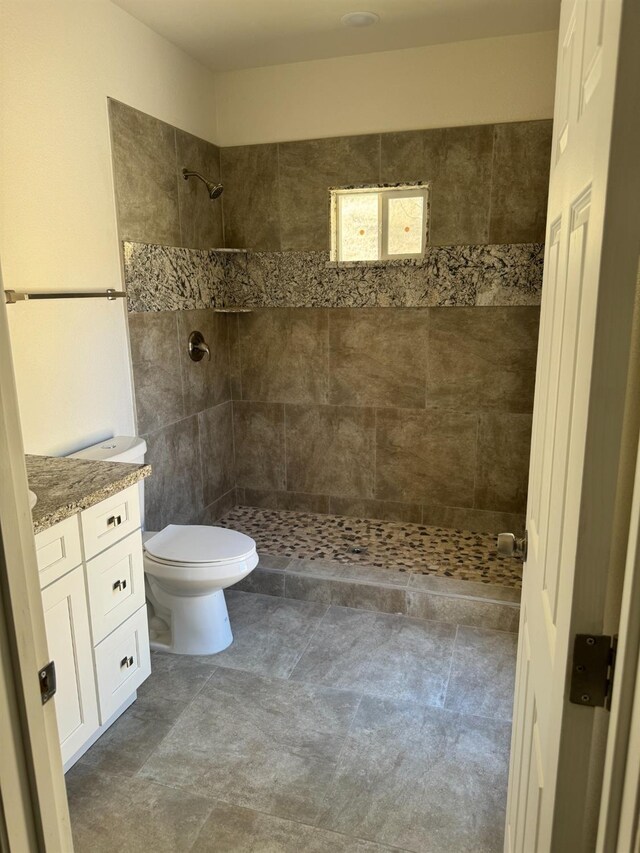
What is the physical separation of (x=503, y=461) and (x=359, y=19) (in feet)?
7.67

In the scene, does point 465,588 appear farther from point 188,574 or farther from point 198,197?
point 198,197

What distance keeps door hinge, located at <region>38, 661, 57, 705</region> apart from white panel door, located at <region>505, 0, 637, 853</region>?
2.31ft

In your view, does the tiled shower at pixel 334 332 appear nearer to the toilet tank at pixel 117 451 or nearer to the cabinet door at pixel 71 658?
the toilet tank at pixel 117 451

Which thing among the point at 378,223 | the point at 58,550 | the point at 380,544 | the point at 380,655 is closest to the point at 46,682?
the point at 58,550

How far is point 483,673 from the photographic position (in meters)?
2.54

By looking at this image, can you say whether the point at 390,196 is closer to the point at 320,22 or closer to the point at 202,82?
the point at 320,22

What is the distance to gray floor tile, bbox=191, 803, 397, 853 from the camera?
1.73 m

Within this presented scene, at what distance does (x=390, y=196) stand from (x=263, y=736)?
2.77m

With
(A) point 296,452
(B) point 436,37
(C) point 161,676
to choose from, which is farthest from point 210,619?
(B) point 436,37

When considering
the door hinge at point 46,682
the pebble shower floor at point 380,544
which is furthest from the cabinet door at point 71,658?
the pebble shower floor at point 380,544

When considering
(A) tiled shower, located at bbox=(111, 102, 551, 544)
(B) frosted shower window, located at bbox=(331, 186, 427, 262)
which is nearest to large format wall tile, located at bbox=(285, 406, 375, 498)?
(A) tiled shower, located at bbox=(111, 102, 551, 544)

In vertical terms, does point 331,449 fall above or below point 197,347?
below

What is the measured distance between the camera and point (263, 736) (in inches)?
85.9

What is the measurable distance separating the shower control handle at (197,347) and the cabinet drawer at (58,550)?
166cm
